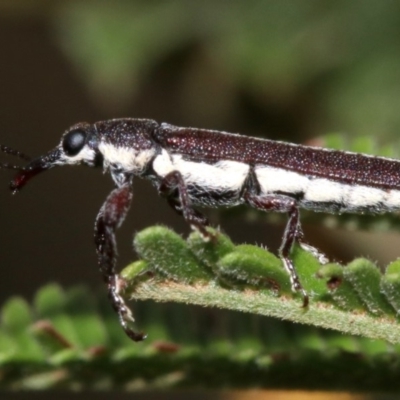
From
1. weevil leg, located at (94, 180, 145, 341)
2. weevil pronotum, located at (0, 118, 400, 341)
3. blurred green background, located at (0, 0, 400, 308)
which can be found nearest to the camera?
weevil leg, located at (94, 180, 145, 341)

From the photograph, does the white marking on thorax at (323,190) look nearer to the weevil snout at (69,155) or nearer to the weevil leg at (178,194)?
the weevil leg at (178,194)

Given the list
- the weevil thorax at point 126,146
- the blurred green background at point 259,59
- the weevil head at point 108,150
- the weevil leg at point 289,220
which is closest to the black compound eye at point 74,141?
the weevil head at point 108,150

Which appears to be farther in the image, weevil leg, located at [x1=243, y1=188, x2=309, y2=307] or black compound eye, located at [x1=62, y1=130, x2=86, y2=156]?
black compound eye, located at [x1=62, y1=130, x2=86, y2=156]

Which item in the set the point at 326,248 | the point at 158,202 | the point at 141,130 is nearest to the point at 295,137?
the point at 326,248

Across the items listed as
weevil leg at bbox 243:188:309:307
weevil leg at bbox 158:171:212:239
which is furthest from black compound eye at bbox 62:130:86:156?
weevil leg at bbox 243:188:309:307

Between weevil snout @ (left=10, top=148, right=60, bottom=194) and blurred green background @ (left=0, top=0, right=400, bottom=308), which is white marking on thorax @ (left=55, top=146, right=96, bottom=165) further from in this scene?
blurred green background @ (left=0, top=0, right=400, bottom=308)

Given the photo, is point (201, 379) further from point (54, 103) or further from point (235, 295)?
point (54, 103)
